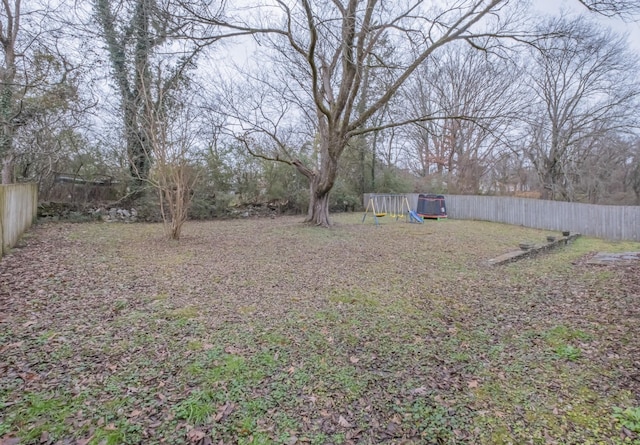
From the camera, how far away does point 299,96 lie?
10172mm

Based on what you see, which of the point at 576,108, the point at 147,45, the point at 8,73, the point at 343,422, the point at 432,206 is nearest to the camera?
the point at 343,422

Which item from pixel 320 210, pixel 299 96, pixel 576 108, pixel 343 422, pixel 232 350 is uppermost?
pixel 576 108

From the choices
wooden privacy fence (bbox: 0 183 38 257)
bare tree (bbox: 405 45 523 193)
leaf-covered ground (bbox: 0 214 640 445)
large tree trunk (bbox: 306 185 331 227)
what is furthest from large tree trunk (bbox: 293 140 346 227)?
bare tree (bbox: 405 45 523 193)

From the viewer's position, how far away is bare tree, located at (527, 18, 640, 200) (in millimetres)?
12844

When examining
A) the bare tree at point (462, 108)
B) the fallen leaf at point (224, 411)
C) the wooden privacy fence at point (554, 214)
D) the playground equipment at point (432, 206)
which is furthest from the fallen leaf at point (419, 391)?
the bare tree at point (462, 108)

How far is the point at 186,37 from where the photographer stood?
16.8ft

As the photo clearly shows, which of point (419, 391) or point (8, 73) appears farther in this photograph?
point (8, 73)

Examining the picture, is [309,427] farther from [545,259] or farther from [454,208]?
[454,208]

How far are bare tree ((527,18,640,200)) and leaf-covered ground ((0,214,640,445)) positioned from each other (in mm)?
11500

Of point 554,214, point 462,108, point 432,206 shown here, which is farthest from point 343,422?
point 462,108

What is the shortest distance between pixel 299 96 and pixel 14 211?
24.4 feet

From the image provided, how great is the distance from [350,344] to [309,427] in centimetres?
94

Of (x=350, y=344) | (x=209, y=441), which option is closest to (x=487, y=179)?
(x=350, y=344)

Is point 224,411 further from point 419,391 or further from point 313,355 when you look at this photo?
point 419,391
